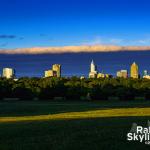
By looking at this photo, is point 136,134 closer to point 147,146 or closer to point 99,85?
point 147,146

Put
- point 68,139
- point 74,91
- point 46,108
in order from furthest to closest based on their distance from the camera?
point 74,91, point 46,108, point 68,139

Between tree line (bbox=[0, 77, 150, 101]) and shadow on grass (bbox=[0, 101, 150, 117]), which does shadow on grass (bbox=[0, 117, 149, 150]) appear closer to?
shadow on grass (bbox=[0, 101, 150, 117])

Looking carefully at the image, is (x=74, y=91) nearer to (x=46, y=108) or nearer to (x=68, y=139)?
(x=46, y=108)

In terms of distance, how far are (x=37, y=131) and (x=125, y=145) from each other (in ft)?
24.8

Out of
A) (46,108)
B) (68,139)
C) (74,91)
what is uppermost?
(68,139)

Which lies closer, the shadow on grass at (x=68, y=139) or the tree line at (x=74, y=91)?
the shadow on grass at (x=68, y=139)

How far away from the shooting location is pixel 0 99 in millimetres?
123562

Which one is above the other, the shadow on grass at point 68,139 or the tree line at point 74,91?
the shadow on grass at point 68,139

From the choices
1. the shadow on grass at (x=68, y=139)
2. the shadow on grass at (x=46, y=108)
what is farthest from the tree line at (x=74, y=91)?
the shadow on grass at (x=68, y=139)

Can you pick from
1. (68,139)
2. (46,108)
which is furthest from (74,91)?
(68,139)

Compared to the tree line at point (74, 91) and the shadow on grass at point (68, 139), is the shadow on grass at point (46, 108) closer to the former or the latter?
the shadow on grass at point (68, 139)

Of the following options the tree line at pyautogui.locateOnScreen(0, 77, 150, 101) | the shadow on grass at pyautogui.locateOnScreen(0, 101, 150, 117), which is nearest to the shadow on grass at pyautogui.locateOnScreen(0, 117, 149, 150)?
the shadow on grass at pyautogui.locateOnScreen(0, 101, 150, 117)

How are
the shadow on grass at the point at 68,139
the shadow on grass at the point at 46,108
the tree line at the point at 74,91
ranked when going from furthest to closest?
1. the tree line at the point at 74,91
2. the shadow on grass at the point at 46,108
3. the shadow on grass at the point at 68,139

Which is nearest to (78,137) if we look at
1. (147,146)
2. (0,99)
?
(147,146)
